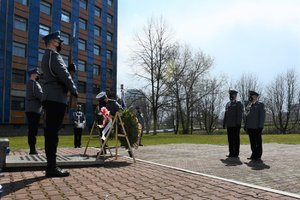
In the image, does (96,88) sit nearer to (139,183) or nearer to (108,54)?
(108,54)

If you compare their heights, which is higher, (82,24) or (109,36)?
(82,24)

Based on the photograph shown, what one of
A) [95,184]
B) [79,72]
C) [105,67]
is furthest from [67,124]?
[95,184]

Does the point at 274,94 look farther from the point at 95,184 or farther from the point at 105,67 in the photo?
the point at 95,184

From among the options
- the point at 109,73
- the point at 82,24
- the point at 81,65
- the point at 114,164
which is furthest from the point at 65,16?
the point at 114,164

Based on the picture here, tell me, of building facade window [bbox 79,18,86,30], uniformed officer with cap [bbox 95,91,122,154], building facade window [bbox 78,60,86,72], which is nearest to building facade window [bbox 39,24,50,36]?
building facade window [bbox 79,18,86,30]

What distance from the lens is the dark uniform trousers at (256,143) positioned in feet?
34.5

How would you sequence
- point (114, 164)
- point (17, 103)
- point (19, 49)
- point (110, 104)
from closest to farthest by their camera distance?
point (114, 164) < point (110, 104) < point (17, 103) < point (19, 49)

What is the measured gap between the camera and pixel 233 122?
11.5m

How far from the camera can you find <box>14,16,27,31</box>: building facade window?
4766 cm

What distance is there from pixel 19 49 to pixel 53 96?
4468 centimetres

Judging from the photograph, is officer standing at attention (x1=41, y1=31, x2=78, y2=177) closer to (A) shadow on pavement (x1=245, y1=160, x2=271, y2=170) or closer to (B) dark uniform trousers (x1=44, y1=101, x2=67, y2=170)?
(B) dark uniform trousers (x1=44, y1=101, x2=67, y2=170)

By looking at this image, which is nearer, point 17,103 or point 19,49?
point 17,103

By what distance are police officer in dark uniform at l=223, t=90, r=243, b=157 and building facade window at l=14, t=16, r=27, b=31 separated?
42.0 m

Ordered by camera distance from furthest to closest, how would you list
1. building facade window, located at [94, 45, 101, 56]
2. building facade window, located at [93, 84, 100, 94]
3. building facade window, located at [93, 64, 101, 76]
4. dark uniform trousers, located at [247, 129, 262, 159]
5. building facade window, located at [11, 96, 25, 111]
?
1. building facade window, located at [94, 45, 101, 56]
2. building facade window, located at [93, 64, 101, 76]
3. building facade window, located at [93, 84, 100, 94]
4. building facade window, located at [11, 96, 25, 111]
5. dark uniform trousers, located at [247, 129, 262, 159]
